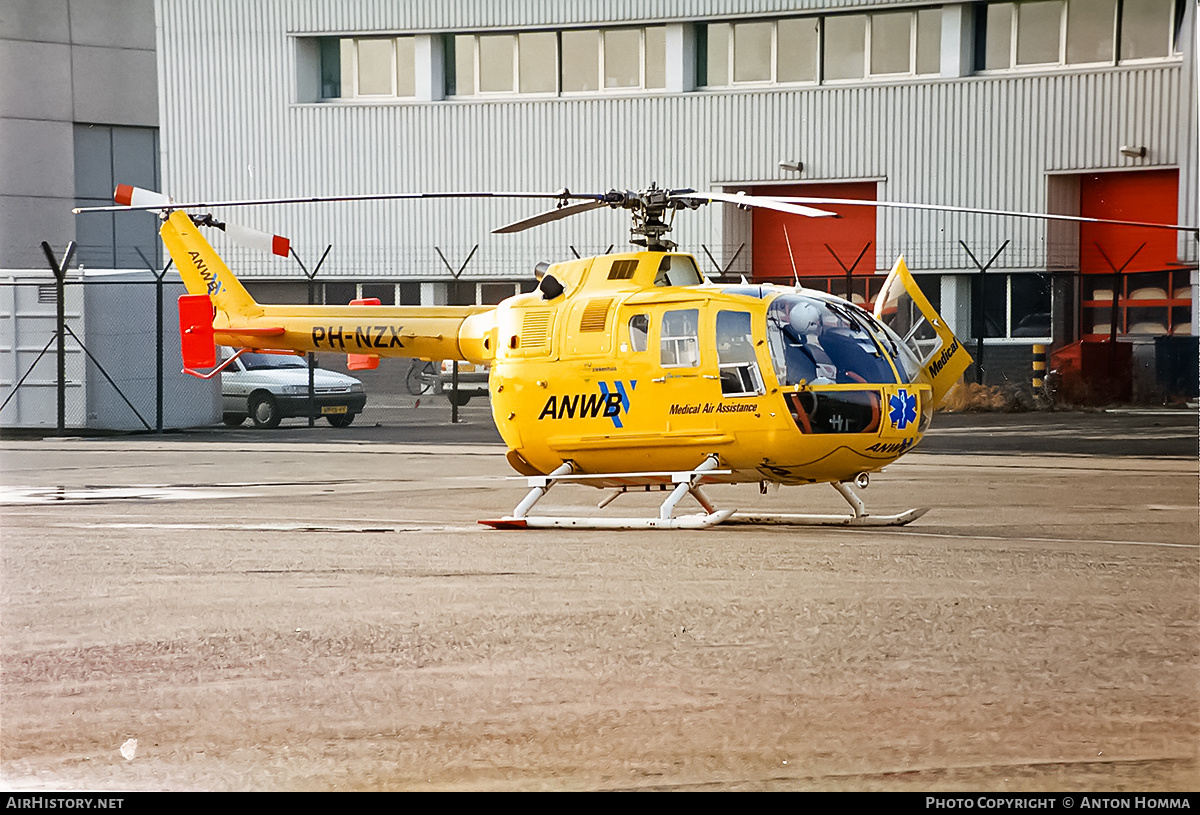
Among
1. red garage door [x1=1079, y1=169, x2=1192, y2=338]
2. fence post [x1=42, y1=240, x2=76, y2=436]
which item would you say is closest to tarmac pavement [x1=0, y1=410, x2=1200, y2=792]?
fence post [x1=42, y1=240, x2=76, y2=436]

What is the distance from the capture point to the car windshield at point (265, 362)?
22.2 meters

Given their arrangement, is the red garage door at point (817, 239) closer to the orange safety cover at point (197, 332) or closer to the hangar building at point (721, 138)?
the hangar building at point (721, 138)

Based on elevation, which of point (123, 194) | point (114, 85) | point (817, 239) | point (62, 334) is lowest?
point (62, 334)

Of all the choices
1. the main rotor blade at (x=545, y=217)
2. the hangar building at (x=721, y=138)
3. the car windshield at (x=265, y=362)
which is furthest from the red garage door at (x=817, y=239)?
the main rotor blade at (x=545, y=217)

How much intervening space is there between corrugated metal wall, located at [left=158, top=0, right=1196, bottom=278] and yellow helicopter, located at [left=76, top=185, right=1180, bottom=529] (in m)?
14.8

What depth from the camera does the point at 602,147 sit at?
27578mm

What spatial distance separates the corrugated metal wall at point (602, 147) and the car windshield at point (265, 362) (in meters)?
3.62

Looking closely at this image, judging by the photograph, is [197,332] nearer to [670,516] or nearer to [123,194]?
[123,194]

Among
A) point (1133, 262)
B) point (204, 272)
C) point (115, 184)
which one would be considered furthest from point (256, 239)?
point (1133, 262)

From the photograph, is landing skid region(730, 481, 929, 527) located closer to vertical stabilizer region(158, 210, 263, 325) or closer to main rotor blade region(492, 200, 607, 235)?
main rotor blade region(492, 200, 607, 235)

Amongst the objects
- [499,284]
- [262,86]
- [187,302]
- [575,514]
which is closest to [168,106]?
[262,86]

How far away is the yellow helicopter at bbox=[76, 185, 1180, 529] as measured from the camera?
935cm

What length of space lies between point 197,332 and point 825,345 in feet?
19.2
